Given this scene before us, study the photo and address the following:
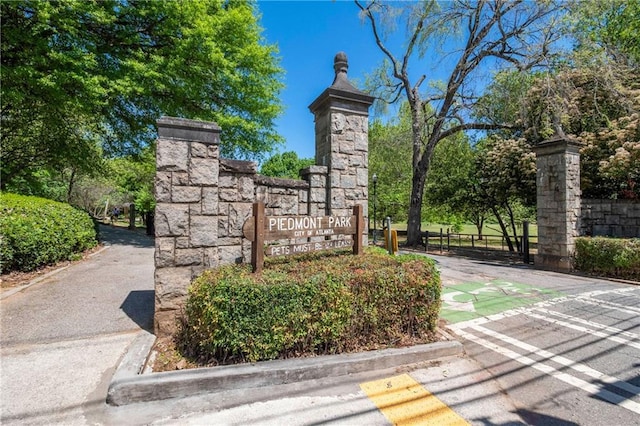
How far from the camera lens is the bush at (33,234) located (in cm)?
553

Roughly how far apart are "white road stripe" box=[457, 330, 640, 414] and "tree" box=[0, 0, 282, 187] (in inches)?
393

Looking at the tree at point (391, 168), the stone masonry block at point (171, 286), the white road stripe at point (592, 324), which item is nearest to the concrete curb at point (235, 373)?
the stone masonry block at point (171, 286)

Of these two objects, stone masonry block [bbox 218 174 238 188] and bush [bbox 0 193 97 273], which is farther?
bush [bbox 0 193 97 273]

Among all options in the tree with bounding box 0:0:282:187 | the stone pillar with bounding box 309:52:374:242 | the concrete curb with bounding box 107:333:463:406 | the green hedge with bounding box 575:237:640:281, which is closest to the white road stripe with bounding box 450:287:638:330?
the green hedge with bounding box 575:237:640:281

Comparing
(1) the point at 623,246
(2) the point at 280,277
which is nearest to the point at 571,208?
(1) the point at 623,246

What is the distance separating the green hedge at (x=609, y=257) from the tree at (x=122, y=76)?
11.2 m

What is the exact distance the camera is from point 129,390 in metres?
2.43

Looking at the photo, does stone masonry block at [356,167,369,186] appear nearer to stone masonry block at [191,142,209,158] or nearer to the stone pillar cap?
the stone pillar cap

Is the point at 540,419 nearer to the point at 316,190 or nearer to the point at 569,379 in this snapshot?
the point at 569,379

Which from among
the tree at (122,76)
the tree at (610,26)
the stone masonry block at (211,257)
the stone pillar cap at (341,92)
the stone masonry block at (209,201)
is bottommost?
the stone masonry block at (211,257)

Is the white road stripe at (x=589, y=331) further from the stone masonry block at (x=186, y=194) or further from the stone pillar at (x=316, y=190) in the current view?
the stone masonry block at (x=186, y=194)

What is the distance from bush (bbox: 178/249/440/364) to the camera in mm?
2854

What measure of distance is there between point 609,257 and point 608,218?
1764mm

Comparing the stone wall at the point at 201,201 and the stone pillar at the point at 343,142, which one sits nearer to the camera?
the stone wall at the point at 201,201
